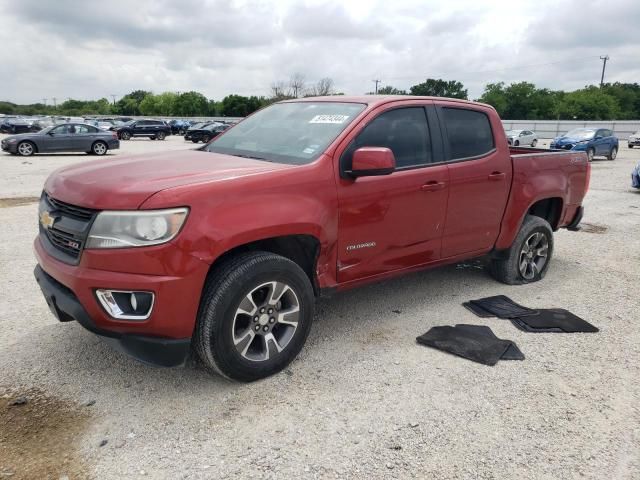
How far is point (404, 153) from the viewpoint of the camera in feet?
13.0

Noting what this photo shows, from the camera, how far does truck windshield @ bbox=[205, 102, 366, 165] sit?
3609 mm

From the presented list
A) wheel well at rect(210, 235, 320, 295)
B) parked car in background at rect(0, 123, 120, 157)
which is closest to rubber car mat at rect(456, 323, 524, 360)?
wheel well at rect(210, 235, 320, 295)

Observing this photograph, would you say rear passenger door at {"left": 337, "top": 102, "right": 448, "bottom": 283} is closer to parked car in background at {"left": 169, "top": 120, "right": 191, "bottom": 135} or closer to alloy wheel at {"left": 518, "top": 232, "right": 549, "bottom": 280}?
alloy wheel at {"left": 518, "top": 232, "right": 549, "bottom": 280}

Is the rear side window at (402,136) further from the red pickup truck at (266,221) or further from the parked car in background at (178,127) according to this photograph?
the parked car in background at (178,127)

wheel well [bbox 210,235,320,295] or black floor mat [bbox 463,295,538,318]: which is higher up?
wheel well [bbox 210,235,320,295]

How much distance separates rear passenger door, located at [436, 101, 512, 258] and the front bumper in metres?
2.36

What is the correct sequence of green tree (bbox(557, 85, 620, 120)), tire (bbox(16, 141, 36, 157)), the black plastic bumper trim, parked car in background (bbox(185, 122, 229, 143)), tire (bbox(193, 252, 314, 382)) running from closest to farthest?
1. the black plastic bumper trim
2. tire (bbox(193, 252, 314, 382))
3. tire (bbox(16, 141, 36, 157))
4. parked car in background (bbox(185, 122, 229, 143))
5. green tree (bbox(557, 85, 620, 120))

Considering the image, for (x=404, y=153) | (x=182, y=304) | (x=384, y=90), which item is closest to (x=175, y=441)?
(x=182, y=304)

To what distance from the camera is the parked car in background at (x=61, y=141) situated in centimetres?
2002

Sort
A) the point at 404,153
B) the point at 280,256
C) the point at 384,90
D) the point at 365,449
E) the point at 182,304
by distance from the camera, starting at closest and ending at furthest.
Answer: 1. the point at 365,449
2. the point at 182,304
3. the point at 280,256
4. the point at 404,153
5. the point at 384,90

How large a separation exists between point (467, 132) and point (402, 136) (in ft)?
2.88

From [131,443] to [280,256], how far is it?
1.34 meters

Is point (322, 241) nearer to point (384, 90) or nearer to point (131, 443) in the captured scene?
point (131, 443)

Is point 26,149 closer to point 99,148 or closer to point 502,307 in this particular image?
point 99,148
